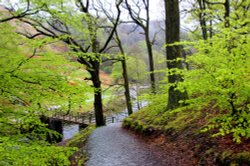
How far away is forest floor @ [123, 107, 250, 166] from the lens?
5070mm

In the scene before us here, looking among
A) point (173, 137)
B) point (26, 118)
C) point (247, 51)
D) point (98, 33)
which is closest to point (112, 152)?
point (173, 137)

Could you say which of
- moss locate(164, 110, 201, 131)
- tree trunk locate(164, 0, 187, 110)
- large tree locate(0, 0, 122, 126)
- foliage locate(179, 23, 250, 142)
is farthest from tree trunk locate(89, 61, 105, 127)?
foliage locate(179, 23, 250, 142)

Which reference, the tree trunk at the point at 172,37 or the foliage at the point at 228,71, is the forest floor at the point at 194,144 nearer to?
the foliage at the point at 228,71

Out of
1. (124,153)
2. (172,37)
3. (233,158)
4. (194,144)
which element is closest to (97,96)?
(172,37)

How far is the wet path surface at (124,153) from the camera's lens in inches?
278

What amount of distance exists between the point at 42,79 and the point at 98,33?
10620 mm

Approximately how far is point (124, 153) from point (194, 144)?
244cm

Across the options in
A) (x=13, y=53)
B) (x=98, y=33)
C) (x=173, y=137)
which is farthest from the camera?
(x=98, y=33)

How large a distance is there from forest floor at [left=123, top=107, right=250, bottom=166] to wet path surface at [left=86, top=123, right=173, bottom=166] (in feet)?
0.95

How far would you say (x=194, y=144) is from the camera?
21.5ft

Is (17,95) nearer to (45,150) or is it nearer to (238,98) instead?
(45,150)

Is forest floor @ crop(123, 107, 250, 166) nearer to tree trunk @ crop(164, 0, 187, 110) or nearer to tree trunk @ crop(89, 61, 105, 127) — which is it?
tree trunk @ crop(164, 0, 187, 110)

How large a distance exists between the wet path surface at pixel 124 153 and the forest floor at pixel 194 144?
29cm

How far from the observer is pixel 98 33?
15.2 m
